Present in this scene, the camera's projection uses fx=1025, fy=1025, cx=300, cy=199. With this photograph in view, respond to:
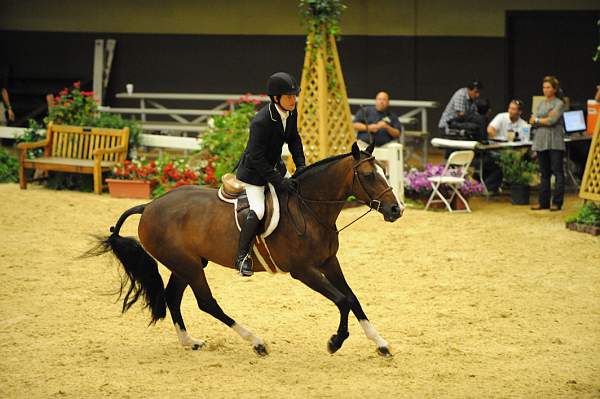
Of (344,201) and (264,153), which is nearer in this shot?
(344,201)

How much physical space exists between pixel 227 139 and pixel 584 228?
210 inches

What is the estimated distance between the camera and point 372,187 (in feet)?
24.7

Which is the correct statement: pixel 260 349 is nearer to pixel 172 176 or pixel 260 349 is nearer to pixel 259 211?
pixel 259 211

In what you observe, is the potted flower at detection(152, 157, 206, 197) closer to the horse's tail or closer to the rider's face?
the horse's tail

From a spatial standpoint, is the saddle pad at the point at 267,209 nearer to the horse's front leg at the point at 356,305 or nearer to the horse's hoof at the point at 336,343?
the horse's front leg at the point at 356,305

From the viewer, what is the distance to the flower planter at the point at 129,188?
1537 cm

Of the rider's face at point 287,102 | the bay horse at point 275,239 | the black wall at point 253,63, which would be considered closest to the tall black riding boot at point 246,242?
the bay horse at point 275,239

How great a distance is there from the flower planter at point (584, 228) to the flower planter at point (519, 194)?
2.00 m

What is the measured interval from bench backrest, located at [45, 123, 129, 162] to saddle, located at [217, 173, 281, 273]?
8.50 meters

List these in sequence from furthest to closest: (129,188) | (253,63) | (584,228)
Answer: (253,63), (129,188), (584,228)

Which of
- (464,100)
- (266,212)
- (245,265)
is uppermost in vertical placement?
(464,100)

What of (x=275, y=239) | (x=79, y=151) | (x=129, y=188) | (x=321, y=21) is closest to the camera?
(x=275, y=239)

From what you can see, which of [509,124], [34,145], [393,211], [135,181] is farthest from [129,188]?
[393,211]

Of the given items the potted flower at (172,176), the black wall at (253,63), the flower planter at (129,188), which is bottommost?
the flower planter at (129,188)
